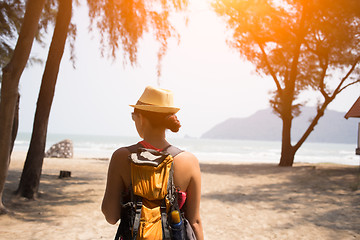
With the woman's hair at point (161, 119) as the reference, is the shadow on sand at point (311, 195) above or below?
below

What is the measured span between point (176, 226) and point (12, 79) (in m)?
5.04

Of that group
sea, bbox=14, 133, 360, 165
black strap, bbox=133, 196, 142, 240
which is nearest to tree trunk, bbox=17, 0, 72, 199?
black strap, bbox=133, 196, 142, 240

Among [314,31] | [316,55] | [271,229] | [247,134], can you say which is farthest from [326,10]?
[247,134]

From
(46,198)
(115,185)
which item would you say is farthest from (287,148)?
(115,185)

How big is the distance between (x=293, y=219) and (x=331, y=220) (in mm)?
725

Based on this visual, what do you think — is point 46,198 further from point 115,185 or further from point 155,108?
point 155,108

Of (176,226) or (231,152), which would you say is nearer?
(176,226)

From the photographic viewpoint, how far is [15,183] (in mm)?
9305

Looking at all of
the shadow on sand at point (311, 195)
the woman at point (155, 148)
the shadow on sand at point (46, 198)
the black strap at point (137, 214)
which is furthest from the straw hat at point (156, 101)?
the shadow on sand at point (311, 195)

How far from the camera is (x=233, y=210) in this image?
7754 mm

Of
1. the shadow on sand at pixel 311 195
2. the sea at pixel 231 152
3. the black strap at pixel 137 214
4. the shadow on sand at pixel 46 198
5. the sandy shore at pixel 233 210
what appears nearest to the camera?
the black strap at pixel 137 214

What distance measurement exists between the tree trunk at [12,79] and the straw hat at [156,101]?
4.69 m

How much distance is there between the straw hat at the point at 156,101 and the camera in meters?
1.97

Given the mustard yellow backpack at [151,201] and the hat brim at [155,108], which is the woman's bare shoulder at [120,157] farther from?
the hat brim at [155,108]
